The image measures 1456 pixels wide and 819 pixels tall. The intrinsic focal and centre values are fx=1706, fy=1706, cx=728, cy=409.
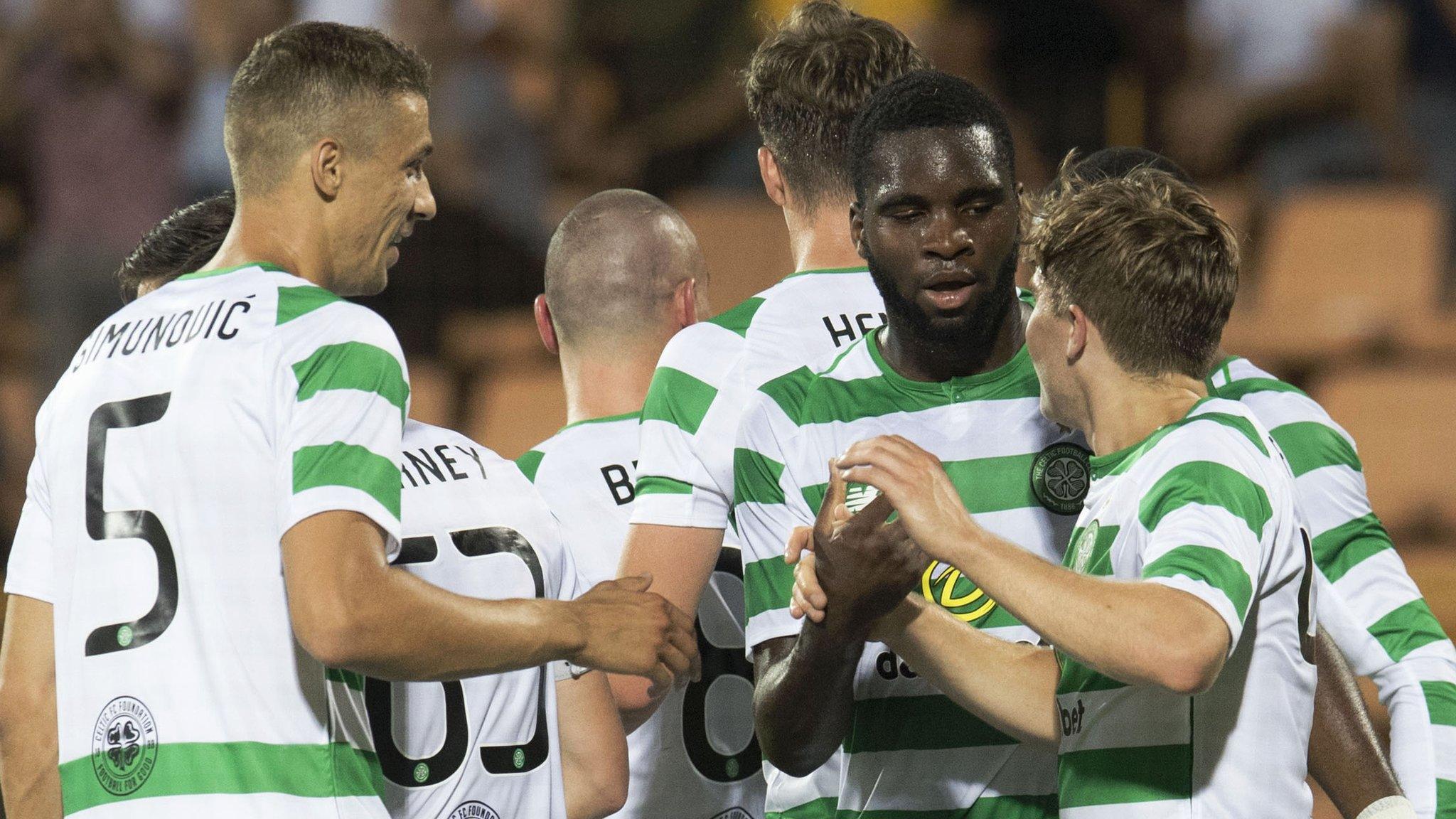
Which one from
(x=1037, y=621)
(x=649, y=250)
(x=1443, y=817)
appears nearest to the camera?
(x=1037, y=621)

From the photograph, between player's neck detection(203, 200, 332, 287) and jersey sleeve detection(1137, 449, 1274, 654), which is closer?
jersey sleeve detection(1137, 449, 1274, 654)

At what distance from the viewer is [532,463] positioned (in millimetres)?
3578

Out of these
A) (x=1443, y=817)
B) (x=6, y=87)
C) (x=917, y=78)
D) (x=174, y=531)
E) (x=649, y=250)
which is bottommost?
(x=1443, y=817)

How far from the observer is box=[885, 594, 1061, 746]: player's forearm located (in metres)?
2.51

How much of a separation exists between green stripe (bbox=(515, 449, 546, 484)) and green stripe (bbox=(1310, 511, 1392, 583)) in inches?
60.8

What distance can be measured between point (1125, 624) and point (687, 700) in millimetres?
1471

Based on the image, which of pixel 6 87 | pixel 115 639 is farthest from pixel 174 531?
pixel 6 87

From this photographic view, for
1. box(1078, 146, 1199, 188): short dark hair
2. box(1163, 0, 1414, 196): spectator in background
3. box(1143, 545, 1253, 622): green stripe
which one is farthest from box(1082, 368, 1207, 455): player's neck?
box(1163, 0, 1414, 196): spectator in background

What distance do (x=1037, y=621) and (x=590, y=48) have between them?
25.5 feet

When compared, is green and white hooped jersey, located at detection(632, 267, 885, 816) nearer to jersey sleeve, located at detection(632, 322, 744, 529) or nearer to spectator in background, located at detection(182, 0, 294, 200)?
jersey sleeve, located at detection(632, 322, 744, 529)

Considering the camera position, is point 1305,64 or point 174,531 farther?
point 1305,64

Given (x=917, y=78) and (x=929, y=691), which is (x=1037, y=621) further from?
(x=917, y=78)

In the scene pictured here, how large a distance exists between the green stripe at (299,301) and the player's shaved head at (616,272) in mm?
1271

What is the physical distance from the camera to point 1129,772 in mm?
2348
